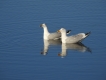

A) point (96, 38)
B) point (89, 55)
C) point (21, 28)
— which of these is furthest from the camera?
point (21, 28)

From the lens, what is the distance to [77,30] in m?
25.2

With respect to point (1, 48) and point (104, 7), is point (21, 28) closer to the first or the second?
point (1, 48)

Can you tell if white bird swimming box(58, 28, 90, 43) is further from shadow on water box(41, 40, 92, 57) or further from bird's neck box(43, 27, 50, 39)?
bird's neck box(43, 27, 50, 39)

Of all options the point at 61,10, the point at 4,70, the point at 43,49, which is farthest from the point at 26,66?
the point at 61,10

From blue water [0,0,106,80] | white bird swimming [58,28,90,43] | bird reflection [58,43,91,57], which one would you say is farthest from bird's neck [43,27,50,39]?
bird reflection [58,43,91,57]

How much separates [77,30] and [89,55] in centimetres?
385

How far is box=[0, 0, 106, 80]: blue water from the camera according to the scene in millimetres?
19422

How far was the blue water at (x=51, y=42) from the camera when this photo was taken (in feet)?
63.7

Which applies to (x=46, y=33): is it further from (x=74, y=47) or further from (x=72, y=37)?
(x=74, y=47)

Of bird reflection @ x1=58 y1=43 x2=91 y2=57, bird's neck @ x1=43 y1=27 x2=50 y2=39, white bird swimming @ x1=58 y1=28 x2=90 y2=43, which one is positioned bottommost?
bird reflection @ x1=58 y1=43 x2=91 y2=57

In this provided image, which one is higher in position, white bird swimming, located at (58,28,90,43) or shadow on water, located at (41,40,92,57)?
white bird swimming, located at (58,28,90,43)

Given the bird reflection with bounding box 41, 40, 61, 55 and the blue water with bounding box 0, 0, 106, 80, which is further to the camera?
the bird reflection with bounding box 41, 40, 61, 55

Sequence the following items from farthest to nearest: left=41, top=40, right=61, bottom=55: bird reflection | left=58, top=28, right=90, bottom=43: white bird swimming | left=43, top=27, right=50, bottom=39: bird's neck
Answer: left=43, top=27, right=50, bottom=39: bird's neck < left=58, top=28, right=90, bottom=43: white bird swimming < left=41, top=40, right=61, bottom=55: bird reflection

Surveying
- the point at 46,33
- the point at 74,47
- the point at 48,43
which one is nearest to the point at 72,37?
the point at 74,47
